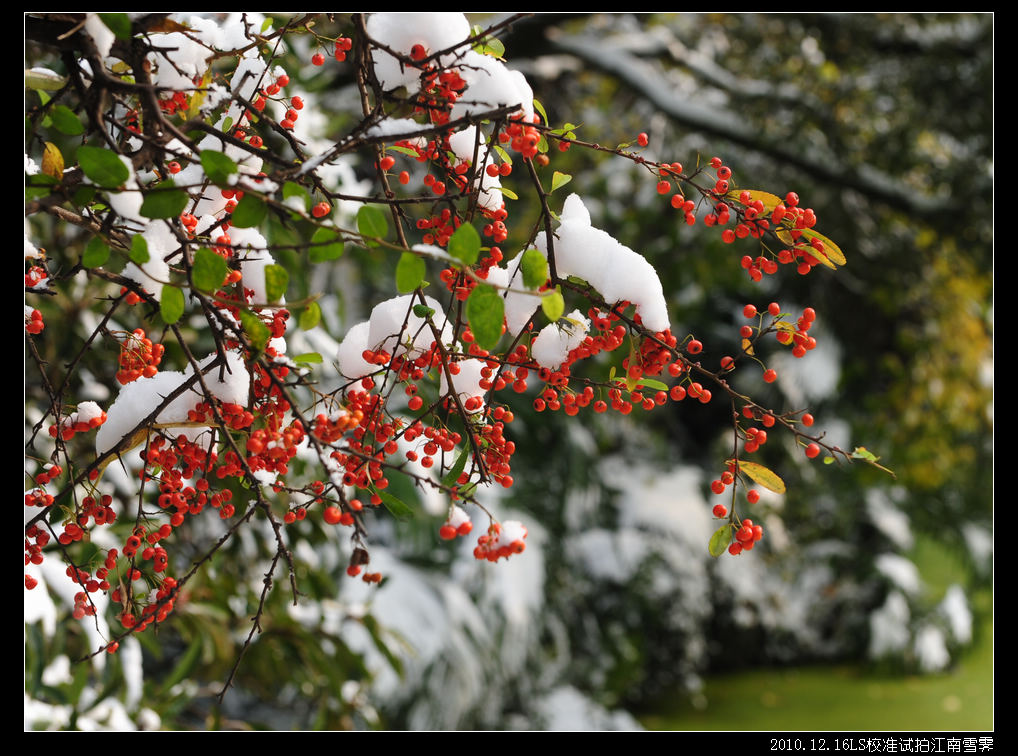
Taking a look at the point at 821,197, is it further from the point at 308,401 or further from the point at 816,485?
the point at 308,401

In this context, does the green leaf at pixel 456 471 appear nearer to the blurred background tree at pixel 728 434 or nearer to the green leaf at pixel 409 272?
the green leaf at pixel 409 272

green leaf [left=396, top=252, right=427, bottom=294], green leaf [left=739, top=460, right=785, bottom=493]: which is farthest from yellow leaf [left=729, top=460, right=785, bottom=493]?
green leaf [left=396, top=252, right=427, bottom=294]

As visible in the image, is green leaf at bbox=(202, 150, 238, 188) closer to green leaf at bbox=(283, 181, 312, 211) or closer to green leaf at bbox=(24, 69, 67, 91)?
green leaf at bbox=(283, 181, 312, 211)

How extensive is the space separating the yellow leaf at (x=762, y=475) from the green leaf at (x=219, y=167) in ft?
1.15

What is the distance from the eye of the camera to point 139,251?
19.1 inches

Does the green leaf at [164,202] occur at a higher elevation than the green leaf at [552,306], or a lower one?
higher

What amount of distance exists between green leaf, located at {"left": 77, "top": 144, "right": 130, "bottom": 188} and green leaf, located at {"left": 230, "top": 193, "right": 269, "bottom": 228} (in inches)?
2.3

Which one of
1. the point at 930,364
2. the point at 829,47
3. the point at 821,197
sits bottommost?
the point at 930,364

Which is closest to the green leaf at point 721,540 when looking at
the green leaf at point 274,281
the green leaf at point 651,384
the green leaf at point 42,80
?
the green leaf at point 651,384

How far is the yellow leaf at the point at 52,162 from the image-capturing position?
1.71 ft

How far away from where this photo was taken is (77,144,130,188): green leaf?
1.45ft
